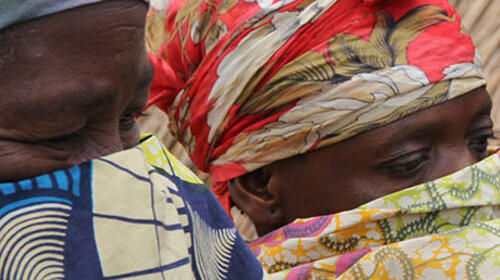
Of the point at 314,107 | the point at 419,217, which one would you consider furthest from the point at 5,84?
the point at 419,217

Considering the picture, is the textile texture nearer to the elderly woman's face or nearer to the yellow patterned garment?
the elderly woman's face

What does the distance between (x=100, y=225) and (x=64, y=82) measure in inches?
8.0

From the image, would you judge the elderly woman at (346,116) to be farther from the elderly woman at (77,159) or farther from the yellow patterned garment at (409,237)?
the elderly woman at (77,159)

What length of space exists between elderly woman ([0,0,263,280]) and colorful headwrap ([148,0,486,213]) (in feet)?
3.31

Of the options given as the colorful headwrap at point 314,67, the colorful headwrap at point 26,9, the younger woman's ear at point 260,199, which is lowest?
the younger woman's ear at point 260,199

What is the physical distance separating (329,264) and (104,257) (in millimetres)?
1107

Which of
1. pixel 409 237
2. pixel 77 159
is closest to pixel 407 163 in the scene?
pixel 409 237

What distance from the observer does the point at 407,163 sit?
208 centimetres

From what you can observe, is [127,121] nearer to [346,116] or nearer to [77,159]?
[77,159]

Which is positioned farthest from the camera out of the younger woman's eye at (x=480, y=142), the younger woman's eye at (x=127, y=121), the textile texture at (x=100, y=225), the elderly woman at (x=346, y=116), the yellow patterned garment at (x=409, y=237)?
the younger woman's eye at (x=480, y=142)

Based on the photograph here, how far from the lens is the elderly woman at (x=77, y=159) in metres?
0.98

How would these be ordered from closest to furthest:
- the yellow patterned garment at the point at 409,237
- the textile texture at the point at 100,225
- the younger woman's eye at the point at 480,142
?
1. the textile texture at the point at 100,225
2. the yellow patterned garment at the point at 409,237
3. the younger woman's eye at the point at 480,142

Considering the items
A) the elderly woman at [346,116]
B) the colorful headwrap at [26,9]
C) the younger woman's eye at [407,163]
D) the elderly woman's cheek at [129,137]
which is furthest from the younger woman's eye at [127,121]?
the younger woman's eye at [407,163]

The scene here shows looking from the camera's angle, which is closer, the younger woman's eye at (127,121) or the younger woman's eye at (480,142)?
the younger woman's eye at (127,121)
